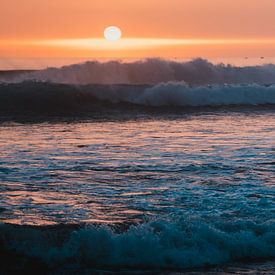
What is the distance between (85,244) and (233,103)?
2249 centimetres

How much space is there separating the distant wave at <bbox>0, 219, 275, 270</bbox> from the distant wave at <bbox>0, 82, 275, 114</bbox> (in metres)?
18.0

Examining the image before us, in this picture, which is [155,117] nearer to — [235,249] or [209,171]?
[209,171]

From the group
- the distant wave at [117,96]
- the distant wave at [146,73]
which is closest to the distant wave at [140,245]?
the distant wave at [117,96]

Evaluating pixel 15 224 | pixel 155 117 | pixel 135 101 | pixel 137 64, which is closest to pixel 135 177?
pixel 15 224

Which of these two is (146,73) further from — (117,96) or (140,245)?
(140,245)

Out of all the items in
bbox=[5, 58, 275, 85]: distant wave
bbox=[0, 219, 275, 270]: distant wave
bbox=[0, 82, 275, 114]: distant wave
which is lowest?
bbox=[0, 219, 275, 270]: distant wave

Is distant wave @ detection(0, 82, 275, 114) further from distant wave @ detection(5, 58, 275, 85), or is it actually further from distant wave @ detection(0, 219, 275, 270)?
distant wave @ detection(0, 219, 275, 270)

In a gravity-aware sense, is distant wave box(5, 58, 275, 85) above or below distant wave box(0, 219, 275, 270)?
above

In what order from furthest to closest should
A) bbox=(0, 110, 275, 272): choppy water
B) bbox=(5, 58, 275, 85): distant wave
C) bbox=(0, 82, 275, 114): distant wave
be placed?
bbox=(5, 58, 275, 85): distant wave < bbox=(0, 82, 275, 114): distant wave < bbox=(0, 110, 275, 272): choppy water

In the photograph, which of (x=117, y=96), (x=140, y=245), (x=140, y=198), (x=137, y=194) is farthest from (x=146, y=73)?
(x=140, y=245)

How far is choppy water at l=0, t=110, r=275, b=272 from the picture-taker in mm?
8266

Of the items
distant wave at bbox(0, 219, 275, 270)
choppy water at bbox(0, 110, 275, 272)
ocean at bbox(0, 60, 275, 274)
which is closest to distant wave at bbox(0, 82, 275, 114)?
ocean at bbox(0, 60, 275, 274)

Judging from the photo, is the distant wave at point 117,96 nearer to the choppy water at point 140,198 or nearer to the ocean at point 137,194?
the ocean at point 137,194

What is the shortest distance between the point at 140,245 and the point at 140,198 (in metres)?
2.07
